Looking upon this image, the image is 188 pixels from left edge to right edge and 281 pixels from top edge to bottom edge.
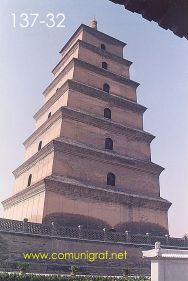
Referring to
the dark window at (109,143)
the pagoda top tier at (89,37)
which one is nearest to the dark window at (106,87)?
the pagoda top tier at (89,37)

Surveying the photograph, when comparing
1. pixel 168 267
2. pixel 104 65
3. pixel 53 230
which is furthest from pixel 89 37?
pixel 168 267

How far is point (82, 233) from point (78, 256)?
1173mm

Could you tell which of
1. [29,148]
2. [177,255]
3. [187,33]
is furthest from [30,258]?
[187,33]

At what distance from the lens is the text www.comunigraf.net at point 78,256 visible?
1377cm

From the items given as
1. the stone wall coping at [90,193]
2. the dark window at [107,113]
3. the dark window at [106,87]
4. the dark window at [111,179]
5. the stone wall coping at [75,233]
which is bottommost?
the stone wall coping at [75,233]

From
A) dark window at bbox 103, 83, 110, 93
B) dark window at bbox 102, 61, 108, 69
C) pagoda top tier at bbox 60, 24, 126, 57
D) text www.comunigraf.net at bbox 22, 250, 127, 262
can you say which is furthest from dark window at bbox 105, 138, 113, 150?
pagoda top tier at bbox 60, 24, 126, 57

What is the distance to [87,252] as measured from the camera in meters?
15.1

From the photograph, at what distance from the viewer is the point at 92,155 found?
18797mm

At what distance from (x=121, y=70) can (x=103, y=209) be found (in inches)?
493

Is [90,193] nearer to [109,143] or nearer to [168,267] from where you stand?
[109,143]

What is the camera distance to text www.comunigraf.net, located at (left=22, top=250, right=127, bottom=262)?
13774mm

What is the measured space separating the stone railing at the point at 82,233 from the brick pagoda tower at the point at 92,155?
2.94 feet

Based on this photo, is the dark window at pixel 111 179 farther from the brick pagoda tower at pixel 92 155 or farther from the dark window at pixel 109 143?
the dark window at pixel 109 143

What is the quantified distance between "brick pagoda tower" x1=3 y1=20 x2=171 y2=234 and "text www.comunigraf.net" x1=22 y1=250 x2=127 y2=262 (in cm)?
186
